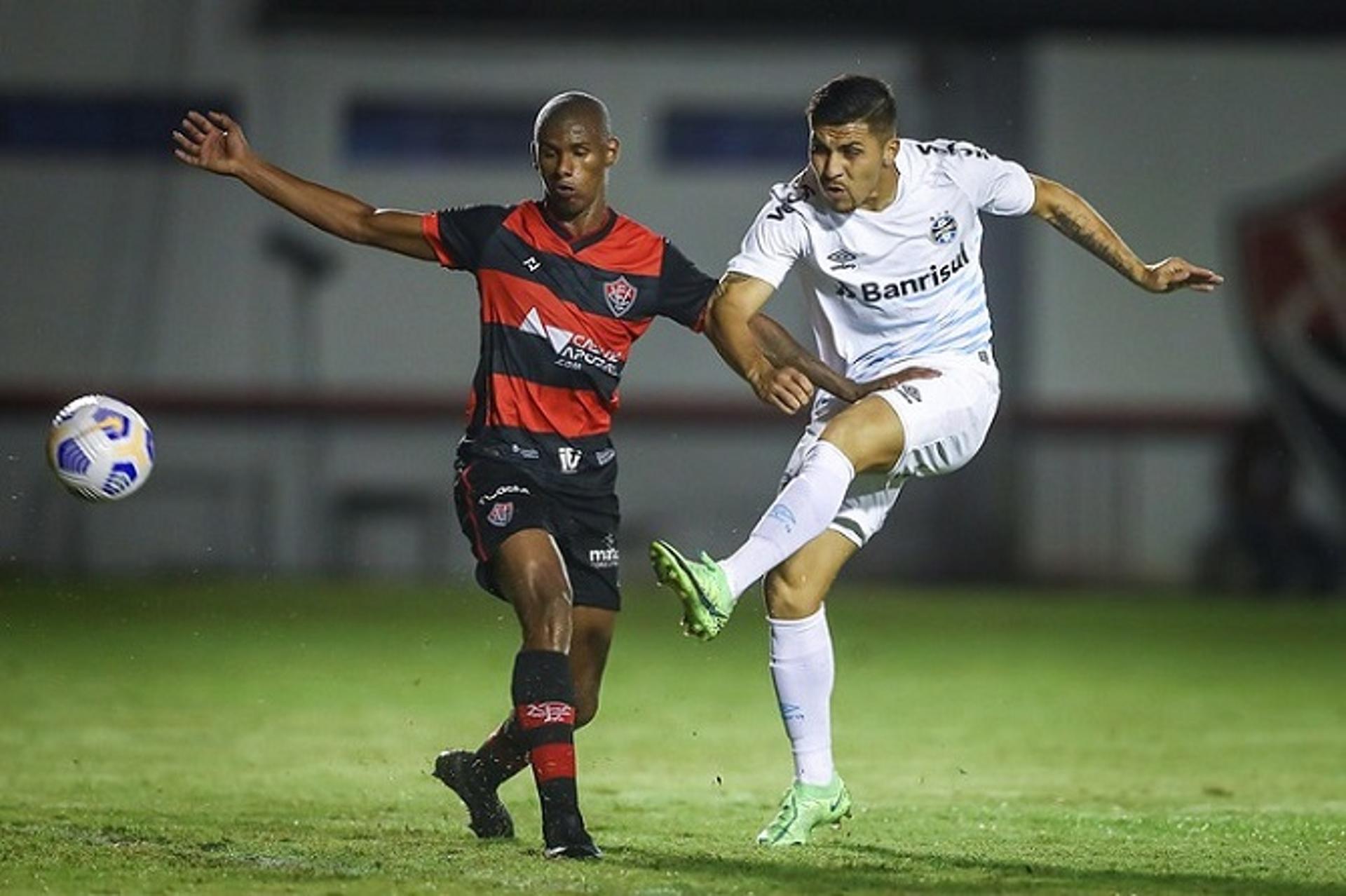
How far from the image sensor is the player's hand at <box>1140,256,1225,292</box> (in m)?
7.95

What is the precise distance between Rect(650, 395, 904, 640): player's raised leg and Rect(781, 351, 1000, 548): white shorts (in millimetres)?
59

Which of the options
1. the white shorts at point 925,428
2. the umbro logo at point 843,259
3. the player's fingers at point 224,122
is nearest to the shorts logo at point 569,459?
the white shorts at point 925,428

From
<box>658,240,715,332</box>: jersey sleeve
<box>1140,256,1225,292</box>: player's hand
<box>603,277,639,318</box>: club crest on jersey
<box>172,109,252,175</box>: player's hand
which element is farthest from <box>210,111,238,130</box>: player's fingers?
<box>1140,256,1225,292</box>: player's hand

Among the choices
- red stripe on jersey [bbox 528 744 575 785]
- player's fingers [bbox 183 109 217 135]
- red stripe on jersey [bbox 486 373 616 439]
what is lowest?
red stripe on jersey [bbox 528 744 575 785]

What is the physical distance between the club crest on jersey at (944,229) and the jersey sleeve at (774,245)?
42 centimetres

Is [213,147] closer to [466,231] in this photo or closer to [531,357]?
[466,231]

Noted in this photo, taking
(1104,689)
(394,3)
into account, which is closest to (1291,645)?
(1104,689)

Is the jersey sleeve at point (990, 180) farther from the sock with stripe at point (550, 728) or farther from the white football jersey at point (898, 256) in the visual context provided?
the sock with stripe at point (550, 728)

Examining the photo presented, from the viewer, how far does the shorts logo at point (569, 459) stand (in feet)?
24.5

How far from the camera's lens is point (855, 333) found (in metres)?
7.93

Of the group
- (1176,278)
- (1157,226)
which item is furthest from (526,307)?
(1157,226)

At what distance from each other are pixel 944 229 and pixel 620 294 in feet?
3.59

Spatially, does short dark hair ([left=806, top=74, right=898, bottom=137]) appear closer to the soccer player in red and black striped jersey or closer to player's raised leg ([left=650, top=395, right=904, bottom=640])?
the soccer player in red and black striped jersey

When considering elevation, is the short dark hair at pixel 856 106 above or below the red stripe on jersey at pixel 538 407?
above
